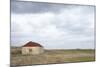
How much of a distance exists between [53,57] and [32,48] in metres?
0.28

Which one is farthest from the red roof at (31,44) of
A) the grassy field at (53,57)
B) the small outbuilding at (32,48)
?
the grassy field at (53,57)

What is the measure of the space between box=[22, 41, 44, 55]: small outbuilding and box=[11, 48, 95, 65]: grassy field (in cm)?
4

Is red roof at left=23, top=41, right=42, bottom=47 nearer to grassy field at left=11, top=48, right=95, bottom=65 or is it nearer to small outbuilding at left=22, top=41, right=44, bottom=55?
small outbuilding at left=22, top=41, right=44, bottom=55

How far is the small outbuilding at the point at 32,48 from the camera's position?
2438 millimetres

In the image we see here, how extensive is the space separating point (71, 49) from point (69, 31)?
0.23 meters

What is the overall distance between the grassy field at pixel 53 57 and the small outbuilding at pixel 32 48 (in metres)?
0.04

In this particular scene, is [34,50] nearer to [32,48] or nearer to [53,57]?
[32,48]

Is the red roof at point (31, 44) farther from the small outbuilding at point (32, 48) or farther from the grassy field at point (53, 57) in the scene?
the grassy field at point (53, 57)

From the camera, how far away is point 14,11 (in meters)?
2.39
